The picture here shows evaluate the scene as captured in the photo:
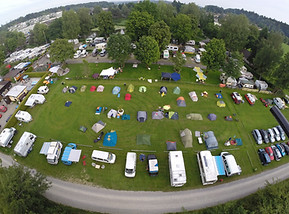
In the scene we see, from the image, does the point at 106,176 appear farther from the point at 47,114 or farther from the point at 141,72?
the point at 141,72

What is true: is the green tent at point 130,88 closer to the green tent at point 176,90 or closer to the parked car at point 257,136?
the green tent at point 176,90

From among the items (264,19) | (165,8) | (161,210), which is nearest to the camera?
(161,210)

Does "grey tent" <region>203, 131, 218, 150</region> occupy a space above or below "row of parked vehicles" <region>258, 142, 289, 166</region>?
above

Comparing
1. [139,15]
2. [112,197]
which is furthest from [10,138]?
[139,15]

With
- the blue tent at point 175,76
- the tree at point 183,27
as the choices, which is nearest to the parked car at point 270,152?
the blue tent at point 175,76

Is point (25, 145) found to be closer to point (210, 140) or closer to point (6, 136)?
point (6, 136)

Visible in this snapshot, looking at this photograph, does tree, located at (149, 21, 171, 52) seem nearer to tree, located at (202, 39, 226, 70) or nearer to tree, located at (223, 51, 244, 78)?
tree, located at (202, 39, 226, 70)

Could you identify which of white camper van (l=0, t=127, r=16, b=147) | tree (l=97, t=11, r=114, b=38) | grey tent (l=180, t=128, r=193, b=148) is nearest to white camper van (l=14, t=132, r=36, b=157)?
white camper van (l=0, t=127, r=16, b=147)
